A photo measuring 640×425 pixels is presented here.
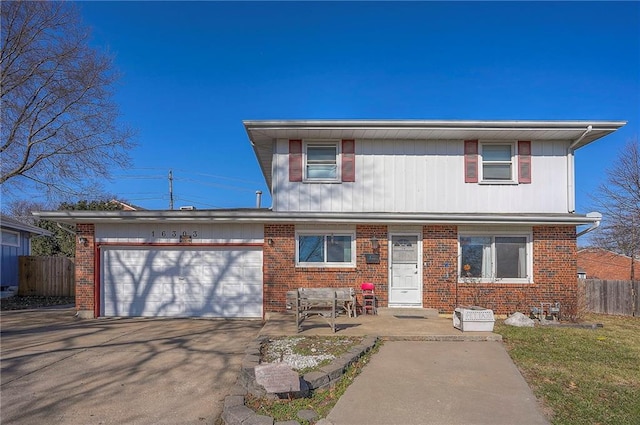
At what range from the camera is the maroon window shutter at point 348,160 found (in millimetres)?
11334

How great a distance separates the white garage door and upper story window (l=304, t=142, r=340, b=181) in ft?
8.94

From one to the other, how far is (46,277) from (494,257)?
18.2m

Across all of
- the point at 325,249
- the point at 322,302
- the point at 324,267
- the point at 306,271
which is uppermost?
the point at 325,249

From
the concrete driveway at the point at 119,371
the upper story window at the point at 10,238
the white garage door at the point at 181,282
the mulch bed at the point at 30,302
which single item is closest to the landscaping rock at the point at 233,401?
the concrete driveway at the point at 119,371

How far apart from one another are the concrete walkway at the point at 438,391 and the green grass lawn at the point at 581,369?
28cm

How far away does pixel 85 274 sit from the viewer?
11.2m

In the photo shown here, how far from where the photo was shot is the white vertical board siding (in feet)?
36.9

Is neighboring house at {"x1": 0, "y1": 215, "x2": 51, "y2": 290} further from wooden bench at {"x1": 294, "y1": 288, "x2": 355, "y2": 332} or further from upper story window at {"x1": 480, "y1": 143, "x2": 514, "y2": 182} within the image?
upper story window at {"x1": 480, "y1": 143, "x2": 514, "y2": 182}

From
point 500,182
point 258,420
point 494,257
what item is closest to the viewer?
point 258,420

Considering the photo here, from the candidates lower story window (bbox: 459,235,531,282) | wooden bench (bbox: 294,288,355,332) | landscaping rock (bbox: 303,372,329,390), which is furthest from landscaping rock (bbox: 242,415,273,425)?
lower story window (bbox: 459,235,531,282)

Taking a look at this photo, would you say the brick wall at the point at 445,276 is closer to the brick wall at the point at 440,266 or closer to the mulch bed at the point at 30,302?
the brick wall at the point at 440,266

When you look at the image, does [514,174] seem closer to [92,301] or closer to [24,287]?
[92,301]

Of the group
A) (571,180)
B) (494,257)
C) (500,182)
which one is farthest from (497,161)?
(494,257)

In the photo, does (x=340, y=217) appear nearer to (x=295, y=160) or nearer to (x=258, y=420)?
(x=295, y=160)
